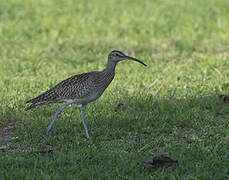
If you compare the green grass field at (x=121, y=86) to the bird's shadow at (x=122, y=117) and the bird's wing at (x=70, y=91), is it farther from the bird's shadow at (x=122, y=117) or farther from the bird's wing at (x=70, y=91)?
the bird's wing at (x=70, y=91)

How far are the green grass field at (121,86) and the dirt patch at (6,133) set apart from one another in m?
0.03

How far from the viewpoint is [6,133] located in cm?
670

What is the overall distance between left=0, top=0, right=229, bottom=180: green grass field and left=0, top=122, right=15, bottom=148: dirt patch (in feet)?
0.11

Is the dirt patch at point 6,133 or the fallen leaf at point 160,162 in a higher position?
the fallen leaf at point 160,162

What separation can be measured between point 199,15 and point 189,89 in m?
6.78

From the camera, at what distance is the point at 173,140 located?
634 cm

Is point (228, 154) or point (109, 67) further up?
point (109, 67)

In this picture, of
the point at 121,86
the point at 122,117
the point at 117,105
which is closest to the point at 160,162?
the point at 122,117

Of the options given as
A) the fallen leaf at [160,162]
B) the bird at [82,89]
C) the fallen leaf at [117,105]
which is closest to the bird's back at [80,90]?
the bird at [82,89]

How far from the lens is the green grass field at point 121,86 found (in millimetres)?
5492

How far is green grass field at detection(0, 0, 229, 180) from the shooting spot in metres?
5.49

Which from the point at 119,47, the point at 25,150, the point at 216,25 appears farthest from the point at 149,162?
the point at 216,25

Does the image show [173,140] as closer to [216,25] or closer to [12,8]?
[216,25]

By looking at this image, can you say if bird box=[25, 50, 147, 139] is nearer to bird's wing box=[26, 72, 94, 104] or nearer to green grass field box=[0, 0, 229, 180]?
bird's wing box=[26, 72, 94, 104]
